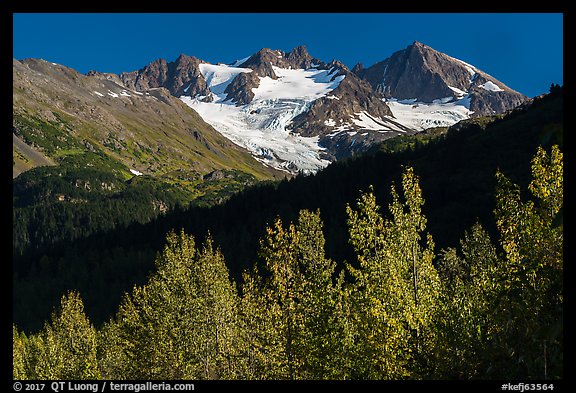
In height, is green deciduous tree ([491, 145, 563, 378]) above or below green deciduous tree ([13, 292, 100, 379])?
above

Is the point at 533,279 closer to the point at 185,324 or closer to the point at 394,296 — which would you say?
the point at 394,296

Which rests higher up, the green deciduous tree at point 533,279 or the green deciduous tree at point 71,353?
the green deciduous tree at point 533,279

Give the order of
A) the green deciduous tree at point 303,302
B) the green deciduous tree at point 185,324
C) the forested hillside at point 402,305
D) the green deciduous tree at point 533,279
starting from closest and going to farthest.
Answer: the green deciduous tree at point 533,279 → the forested hillside at point 402,305 → the green deciduous tree at point 303,302 → the green deciduous tree at point 185,324

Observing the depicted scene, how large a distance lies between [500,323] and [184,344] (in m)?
28.8

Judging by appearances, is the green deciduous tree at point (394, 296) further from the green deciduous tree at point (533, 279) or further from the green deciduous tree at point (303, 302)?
the green deciduous tree at point (533, 279)

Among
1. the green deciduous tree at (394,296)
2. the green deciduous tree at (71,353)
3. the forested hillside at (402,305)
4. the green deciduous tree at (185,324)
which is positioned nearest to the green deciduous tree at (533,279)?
the forested hillside at (402,305)

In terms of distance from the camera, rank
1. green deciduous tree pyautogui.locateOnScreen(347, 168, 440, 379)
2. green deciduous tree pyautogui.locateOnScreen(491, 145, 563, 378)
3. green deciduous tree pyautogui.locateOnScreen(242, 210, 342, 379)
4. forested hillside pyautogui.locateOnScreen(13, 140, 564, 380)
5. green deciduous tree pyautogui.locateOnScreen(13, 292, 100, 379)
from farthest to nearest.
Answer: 1. green deciduous tree pyautogui.locateOnScreen(13, 292, 100, 379)
2. green deciduous tree pyautogui.locateOnScreen(242, 210, 342, 379)
3. green deciduous tree pyautogui.locateOnScreen(347, 168, 440, 379)
4. forested hillside pyautogui.locateOnScreen(13, 140, 564, 380)
5. green deciduous tree pyautogui.locateOnScreen(491, 145, 563, 378)

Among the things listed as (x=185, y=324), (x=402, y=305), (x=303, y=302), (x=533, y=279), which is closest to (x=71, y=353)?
(x=185, y=324)

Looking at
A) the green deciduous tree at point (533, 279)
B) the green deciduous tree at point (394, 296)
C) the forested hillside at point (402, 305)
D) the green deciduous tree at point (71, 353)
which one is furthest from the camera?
the green deciduous tree at point (71, 353)

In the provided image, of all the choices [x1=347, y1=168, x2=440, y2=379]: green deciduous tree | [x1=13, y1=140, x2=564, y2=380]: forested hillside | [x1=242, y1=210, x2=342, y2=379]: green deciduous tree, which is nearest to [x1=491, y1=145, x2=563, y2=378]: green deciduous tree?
[x1=13, y1=140, x2=564, y2=380]: forested hillside

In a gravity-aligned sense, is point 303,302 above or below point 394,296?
below

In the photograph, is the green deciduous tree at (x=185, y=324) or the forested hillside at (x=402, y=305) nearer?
the forested hillside at (x=402, y=305)

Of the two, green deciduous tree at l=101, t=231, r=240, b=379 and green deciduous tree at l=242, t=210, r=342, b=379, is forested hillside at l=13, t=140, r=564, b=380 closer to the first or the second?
green deciduous tree at l=242, t=210, r=342, b=379
